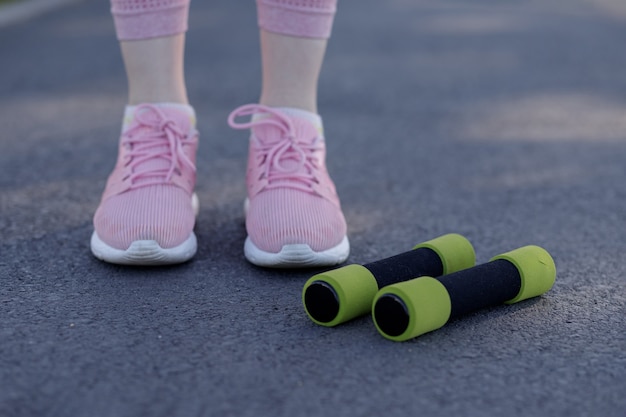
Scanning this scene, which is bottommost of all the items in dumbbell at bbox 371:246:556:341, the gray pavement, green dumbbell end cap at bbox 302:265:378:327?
the gray pavement

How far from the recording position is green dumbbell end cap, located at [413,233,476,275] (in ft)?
4.81

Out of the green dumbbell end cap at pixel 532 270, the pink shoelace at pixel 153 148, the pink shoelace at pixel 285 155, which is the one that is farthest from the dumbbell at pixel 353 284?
the pink shoelace at pixel 153 148

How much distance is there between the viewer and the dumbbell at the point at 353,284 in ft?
4.31

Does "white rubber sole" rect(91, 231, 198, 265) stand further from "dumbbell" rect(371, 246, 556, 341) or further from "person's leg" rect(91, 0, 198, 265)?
"dumbbell" rect(371, 246, 556, 341)

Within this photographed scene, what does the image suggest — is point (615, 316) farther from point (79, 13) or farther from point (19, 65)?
point (79, 13)

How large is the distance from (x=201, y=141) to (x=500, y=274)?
1393mm


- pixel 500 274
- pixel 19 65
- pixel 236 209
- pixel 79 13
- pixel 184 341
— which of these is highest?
pixel 500 274

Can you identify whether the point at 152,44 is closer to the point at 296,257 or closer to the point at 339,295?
the point at 296,257

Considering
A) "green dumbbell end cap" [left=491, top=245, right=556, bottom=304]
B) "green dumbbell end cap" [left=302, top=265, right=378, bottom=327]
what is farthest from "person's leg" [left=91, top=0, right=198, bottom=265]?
"green dumbbell end cap" [left=491, top=245, right=556, bottom=304]

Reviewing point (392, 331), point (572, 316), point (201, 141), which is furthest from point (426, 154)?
point (392, 331)

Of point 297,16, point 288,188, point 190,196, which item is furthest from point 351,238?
point 297,16

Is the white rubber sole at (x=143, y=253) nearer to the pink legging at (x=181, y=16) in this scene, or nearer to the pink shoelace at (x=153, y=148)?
the pink shoelace at (x=153, y=148)

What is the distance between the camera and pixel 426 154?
251cm

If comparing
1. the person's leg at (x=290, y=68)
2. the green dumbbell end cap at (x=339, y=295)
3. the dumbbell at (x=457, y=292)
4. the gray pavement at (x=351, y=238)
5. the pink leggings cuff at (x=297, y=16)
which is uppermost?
the pink leggings cuff at (x=297, y=16)
